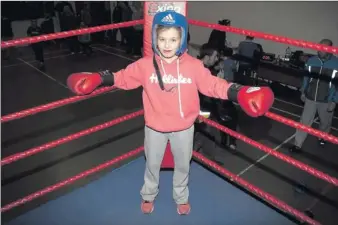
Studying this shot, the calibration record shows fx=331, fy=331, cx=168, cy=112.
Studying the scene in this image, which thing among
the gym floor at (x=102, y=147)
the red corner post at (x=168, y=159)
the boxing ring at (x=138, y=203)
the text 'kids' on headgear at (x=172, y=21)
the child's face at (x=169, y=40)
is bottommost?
the gym floor at (x=102, y=147)

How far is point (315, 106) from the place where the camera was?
14.9 feet

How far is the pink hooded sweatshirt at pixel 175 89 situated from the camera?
5.81 ft

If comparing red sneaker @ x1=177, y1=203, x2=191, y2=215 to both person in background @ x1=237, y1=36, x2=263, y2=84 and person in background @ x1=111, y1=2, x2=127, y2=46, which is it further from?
person in background @ x1=111, y1=2, x2=127, y2=46

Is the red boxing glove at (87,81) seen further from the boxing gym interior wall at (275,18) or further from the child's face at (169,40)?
the boxing gym interior wall at (275,18)

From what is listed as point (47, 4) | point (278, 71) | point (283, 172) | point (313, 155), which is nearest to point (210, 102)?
point (283, 172)

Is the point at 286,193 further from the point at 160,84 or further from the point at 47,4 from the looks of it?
the point at 47,4

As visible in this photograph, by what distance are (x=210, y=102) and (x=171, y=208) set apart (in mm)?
2283

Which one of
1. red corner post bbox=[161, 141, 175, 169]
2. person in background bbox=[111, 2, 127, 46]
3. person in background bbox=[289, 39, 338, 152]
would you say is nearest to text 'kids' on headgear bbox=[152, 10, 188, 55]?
red corner post bbox=[161, 141, 175, 169]

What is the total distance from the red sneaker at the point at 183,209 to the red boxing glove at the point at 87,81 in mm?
871

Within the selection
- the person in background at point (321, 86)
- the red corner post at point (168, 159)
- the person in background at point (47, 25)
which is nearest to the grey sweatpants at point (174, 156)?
the red corner post at point (168, 159)

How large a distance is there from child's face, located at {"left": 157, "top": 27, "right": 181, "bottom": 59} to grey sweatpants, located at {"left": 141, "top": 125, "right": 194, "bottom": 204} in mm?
480

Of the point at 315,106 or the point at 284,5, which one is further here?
the point at 284,5

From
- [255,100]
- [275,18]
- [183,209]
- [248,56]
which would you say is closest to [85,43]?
[248,56]

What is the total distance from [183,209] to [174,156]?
34cm
